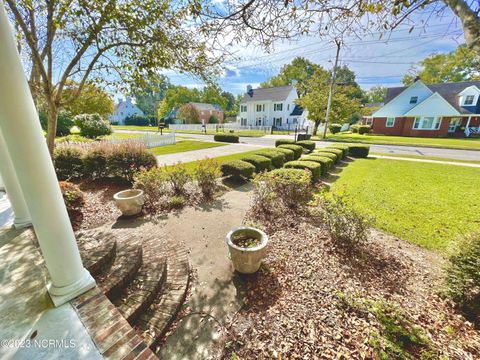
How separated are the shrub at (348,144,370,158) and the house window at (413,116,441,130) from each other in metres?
19.5

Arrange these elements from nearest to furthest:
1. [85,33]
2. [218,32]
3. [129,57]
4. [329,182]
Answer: [218,32]
[85,33]
[129,57]
[329,182]

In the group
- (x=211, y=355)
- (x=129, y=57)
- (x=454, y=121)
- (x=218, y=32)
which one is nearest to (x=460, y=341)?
(x=211, y=355)

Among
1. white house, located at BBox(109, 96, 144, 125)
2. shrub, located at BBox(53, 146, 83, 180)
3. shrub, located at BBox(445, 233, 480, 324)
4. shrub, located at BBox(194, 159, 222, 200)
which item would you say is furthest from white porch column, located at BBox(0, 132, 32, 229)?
white house, located at BBox(109, 96, 144, 125)

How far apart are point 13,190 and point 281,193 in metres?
5.21

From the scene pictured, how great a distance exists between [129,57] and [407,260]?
7064 mm

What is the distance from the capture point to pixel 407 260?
3.63 meters

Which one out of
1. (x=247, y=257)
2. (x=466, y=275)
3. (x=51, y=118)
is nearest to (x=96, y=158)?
(x=51, y=118)

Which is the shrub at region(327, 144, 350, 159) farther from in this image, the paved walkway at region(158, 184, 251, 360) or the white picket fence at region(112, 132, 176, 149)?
the white picket fence at region(112, 132, 176, 149)

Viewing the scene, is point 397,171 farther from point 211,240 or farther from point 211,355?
point 211,355

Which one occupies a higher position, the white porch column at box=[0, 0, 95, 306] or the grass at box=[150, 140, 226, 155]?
the white porch column at box=[0, 0, 95, 306]

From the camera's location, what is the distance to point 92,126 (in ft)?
58.4

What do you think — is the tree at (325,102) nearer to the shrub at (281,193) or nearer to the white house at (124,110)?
the shrub at (281,193)

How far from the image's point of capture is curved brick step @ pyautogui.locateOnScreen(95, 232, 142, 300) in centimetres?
249

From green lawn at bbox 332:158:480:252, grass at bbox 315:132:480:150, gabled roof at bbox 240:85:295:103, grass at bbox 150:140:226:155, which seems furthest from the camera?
gabled roof at bbox 240:85:295:103
